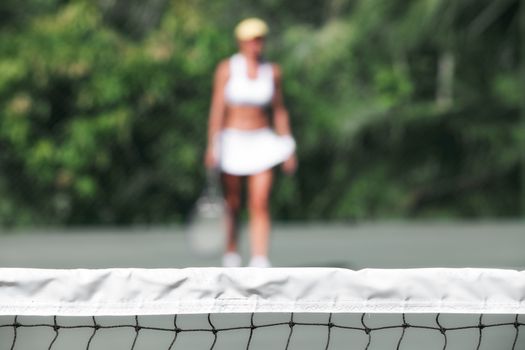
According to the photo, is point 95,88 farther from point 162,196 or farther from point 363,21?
point 363,21

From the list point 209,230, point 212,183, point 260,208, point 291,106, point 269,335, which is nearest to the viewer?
point 269,335

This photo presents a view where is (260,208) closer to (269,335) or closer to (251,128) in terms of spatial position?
(251,128)

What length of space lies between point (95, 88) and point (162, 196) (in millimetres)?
1209

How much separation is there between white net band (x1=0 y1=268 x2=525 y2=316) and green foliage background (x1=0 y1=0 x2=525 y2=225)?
9.66 metres

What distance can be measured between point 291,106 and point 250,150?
5.92m

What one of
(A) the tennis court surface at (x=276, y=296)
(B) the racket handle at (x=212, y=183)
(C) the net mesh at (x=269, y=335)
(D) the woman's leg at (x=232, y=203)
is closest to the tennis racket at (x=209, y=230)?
(A) the tennis court surface at (x=276, y=296)

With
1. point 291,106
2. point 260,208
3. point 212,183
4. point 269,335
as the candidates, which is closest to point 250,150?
point 260,208

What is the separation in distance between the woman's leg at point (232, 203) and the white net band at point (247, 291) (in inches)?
175

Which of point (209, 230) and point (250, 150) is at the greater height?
point (250, 150)

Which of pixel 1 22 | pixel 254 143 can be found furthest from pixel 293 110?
pixel 254 143

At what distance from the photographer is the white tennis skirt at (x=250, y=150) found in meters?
7.66

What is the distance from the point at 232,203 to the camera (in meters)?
7.95

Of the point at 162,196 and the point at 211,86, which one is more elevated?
the point at 211,86

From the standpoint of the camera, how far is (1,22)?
1306 centimetres
